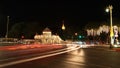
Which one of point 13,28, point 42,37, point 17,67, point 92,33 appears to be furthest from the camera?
point 13,28

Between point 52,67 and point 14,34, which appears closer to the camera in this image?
point 52,67

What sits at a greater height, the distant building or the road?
the distant building

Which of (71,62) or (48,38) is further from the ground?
(48,38)

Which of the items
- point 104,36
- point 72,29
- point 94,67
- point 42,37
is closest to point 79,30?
point 72,29

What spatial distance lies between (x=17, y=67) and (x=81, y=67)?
3707mm

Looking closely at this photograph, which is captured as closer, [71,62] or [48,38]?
[71,62]

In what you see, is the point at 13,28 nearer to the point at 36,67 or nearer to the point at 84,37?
the point at 84,37

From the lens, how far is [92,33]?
112 m

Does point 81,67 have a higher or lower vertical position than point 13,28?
lower

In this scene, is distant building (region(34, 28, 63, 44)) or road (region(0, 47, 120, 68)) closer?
road (region(0, 47, 120, 68))

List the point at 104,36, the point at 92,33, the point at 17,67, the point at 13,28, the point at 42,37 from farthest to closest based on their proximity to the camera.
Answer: the point at 13,28
the point at 42,37
the point at 92,33
the point at 104,36
the point at 17,67

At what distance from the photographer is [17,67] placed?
13.4 metres

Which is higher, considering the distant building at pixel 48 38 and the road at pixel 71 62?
the distant building at pixel 48 38

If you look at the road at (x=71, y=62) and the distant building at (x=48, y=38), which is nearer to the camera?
the road at (x=71, y=62)
